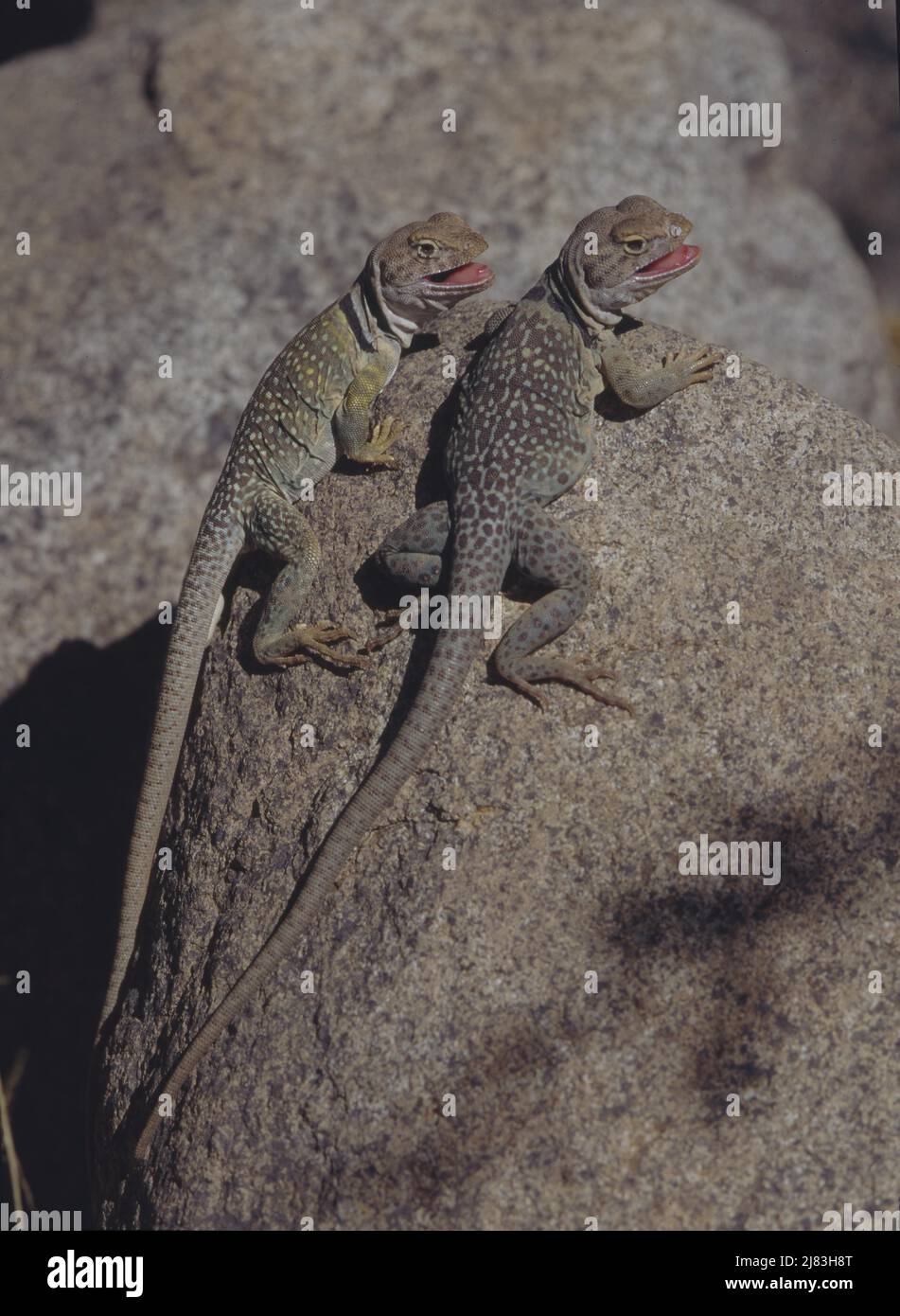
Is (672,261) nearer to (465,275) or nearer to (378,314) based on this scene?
(465,275)

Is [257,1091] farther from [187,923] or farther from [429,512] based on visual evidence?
[429,512]

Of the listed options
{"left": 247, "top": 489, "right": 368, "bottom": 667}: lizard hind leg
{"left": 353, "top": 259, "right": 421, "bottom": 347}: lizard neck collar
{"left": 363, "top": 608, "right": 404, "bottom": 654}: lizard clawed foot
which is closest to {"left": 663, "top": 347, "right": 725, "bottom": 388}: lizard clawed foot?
{"left": 353, "top": 259, "right": 421, "bottom": 347}: lizard neck collar

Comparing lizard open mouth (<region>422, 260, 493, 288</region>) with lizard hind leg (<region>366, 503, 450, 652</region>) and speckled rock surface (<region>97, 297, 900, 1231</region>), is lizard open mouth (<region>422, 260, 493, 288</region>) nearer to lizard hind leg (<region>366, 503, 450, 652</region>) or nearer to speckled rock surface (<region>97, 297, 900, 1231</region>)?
speckled rock surface (<region>97, 297, 900, 1231</region>)

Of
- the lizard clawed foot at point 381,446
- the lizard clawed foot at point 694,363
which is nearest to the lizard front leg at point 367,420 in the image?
the lizard clawed foot at point 381,446

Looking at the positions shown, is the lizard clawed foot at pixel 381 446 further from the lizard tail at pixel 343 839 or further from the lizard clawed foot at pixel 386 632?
the lizard tail at pixel 343 839

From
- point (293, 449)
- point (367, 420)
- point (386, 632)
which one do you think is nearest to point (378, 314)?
point (367, 420)
